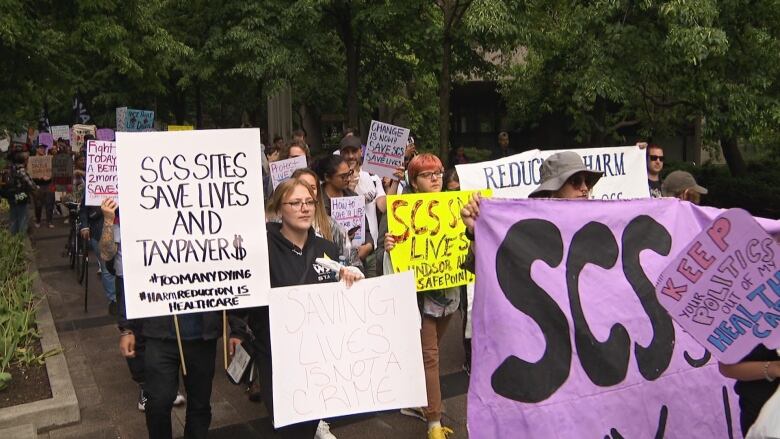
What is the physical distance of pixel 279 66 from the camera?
48.8ft

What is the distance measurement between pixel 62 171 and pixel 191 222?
14684mm

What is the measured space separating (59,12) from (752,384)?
430 inches

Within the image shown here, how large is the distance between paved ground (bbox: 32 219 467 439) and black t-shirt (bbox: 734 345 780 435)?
2229mm

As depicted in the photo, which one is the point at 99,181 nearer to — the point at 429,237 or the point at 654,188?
the point at 429,237

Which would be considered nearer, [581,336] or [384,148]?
[581,336]

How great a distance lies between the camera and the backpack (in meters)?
12.1

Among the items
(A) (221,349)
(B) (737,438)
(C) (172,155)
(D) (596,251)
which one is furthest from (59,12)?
(B) (737,438)

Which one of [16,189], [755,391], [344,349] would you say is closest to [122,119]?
[16,189]

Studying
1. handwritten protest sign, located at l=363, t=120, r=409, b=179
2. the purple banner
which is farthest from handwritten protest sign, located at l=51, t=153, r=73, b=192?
the purple banner

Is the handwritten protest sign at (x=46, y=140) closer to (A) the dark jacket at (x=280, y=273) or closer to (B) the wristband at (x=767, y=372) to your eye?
(A) the dark jacket at (x=280, y=273)

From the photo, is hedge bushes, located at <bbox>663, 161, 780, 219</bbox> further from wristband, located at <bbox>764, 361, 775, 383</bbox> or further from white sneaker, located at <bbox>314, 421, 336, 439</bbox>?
wristband, located at <bbox>764, 361, 775, 383</bbox>

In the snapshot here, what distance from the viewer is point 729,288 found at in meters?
2.39

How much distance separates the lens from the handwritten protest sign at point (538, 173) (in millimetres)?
5492

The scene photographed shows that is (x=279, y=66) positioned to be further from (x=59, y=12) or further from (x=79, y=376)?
(x=79, y=376)
